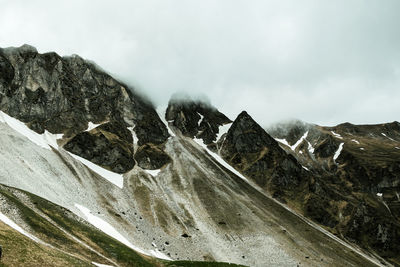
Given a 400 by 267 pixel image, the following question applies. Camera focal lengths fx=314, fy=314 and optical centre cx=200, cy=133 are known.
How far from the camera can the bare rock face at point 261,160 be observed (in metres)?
158

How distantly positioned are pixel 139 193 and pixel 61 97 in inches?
3241

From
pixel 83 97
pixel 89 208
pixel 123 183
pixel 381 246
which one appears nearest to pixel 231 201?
pixel 123 183

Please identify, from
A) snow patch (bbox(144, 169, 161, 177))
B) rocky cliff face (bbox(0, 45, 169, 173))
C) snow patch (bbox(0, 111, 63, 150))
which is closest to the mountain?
rocky cliff face (bbox(0, 45, 169, 173))

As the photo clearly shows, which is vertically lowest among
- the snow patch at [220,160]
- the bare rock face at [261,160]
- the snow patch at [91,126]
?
the snow patch at [91,126]

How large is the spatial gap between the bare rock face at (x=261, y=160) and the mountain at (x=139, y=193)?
0.72m

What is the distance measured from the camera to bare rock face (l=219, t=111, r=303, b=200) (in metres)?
158

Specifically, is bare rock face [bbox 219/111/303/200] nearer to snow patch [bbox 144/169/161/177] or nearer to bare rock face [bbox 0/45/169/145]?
bare rock face [bbox 0/45/169/145]

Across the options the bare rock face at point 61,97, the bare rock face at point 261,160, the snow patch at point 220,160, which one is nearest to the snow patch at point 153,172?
the bare rock face at point 61,97

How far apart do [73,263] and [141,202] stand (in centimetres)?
7494

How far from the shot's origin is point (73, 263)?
102 feet

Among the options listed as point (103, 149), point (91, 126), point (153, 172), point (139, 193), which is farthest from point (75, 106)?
point (139, 193)

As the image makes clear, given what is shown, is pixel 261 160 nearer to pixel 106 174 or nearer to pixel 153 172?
pixel 153 172

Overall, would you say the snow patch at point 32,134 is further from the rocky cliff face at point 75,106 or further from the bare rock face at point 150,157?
the bare rock face at point 150,157

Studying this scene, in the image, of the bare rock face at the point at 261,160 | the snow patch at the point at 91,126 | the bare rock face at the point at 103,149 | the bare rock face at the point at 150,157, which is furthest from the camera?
the bare rock face at the point at 261,160
